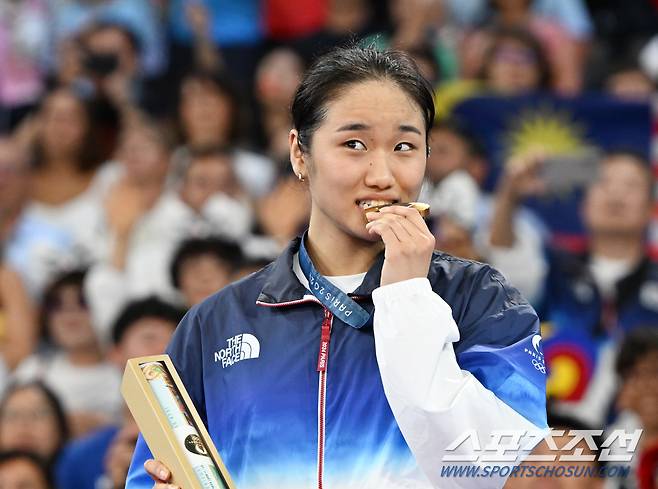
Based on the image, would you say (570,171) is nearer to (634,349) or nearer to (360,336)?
(634,349)

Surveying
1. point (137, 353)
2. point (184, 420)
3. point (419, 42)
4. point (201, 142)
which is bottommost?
point (137, 353)

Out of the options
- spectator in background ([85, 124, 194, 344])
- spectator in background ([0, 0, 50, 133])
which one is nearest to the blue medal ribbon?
spectator in background ([85, 124, 194, 344])

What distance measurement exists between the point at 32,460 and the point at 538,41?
3525mm

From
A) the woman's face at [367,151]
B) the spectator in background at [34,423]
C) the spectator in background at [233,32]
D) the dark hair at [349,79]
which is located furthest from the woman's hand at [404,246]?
the spectator in background at [233,32]

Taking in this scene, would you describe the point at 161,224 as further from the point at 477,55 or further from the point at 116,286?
the point at 477,55

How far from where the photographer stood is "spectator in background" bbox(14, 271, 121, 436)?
21.4 feet

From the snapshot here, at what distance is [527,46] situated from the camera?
280 inches

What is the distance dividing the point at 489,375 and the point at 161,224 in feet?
15.3

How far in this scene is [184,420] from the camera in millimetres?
2639

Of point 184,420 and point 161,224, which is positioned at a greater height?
point 184,420

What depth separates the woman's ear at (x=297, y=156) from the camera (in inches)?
117

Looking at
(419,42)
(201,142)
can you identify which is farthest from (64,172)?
(419,42)

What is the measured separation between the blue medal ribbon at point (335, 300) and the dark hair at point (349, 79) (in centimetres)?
30

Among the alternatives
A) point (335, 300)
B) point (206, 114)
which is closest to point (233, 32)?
point (206, 114)
